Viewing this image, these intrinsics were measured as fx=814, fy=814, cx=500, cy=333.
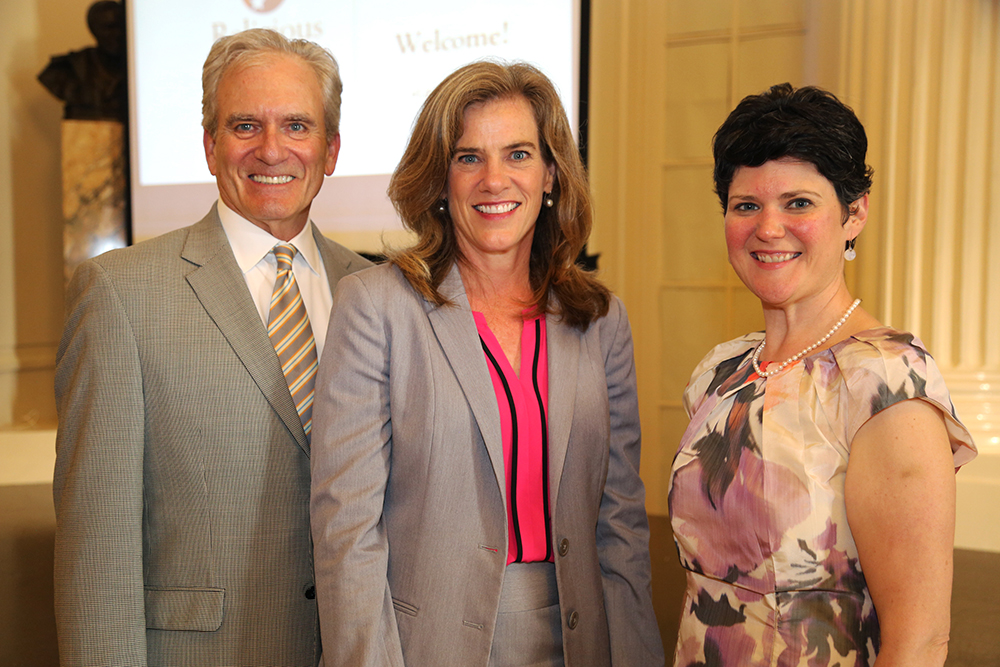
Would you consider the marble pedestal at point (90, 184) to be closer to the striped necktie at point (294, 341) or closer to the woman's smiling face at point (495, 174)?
the striped necktie at point (294, 341)

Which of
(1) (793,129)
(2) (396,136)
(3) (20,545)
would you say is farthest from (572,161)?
(3) (20,545)

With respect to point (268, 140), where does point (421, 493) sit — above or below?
below

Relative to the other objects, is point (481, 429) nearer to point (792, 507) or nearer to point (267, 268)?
point (792, 507)

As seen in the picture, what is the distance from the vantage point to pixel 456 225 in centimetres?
171

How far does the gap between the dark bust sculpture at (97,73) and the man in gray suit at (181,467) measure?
3.23 metres

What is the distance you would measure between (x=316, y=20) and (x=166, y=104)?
36.5 inches

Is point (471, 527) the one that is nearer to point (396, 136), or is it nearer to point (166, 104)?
point (396, 136)

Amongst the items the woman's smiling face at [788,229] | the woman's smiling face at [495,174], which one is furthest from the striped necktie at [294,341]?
the woman's smiling face at [788,229]

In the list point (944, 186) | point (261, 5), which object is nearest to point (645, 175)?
point (944, 186)

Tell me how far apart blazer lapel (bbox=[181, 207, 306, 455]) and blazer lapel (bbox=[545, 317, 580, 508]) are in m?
0.50

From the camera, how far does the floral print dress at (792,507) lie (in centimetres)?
126

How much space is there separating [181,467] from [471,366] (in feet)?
2.00

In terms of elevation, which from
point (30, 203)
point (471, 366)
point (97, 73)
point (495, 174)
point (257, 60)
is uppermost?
point (97, 73)

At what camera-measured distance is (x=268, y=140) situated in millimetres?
1800
